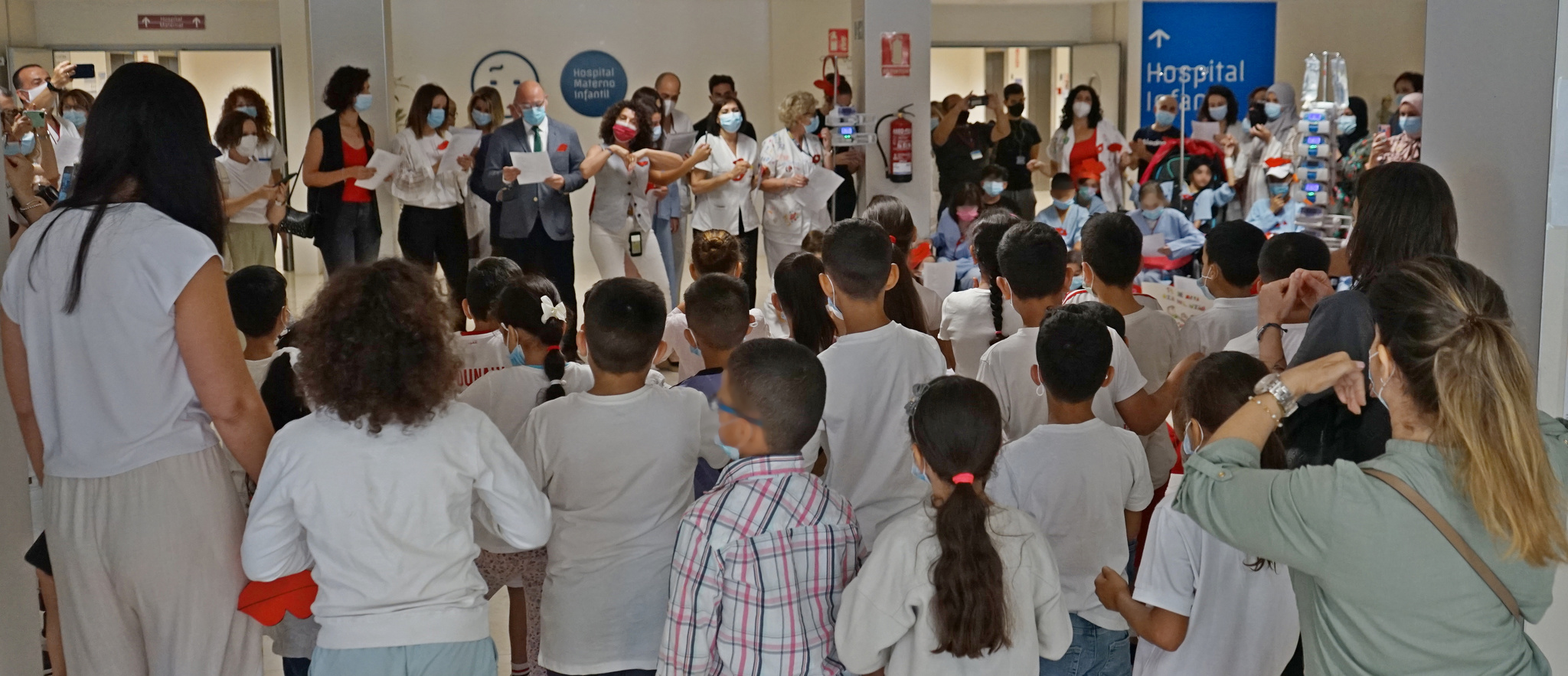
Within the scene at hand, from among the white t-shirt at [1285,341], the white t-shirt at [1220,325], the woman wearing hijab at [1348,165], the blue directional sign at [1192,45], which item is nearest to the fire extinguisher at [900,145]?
the woman wearing hijab at [1348,165]

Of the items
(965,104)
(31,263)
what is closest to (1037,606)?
(31,263)

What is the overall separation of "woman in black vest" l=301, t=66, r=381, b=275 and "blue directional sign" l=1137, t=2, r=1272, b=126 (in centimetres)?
754

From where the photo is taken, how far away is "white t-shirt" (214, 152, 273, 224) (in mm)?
7105

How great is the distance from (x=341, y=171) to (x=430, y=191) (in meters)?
0.57

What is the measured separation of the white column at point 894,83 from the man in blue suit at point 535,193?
6.95ft

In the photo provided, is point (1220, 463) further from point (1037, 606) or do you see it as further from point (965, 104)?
point (965, 104)

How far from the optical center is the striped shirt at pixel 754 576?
217 centimetres

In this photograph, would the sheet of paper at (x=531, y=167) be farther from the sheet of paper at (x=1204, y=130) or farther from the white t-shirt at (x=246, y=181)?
the sheet of paper at (x=1204, y=130)

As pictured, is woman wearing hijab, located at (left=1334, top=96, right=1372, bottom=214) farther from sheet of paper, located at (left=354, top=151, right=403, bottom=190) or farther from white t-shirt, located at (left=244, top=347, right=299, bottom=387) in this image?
white t-shirt, located at (left=244, top=347, right=299, bottom=387)

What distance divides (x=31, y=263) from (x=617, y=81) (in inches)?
379

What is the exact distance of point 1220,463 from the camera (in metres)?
1.82

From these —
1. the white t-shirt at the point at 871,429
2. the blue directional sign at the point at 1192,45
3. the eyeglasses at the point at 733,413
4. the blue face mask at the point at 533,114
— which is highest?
the blue directional sign at the point at 1192,45

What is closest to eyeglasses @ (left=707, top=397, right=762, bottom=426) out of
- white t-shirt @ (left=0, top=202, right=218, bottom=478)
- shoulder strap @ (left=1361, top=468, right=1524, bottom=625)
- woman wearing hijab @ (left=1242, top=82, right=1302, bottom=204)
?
white t-shirt @ (left=0, top=202, right=218, bottom=478)

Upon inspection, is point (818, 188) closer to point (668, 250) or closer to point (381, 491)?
point (668, 250)
